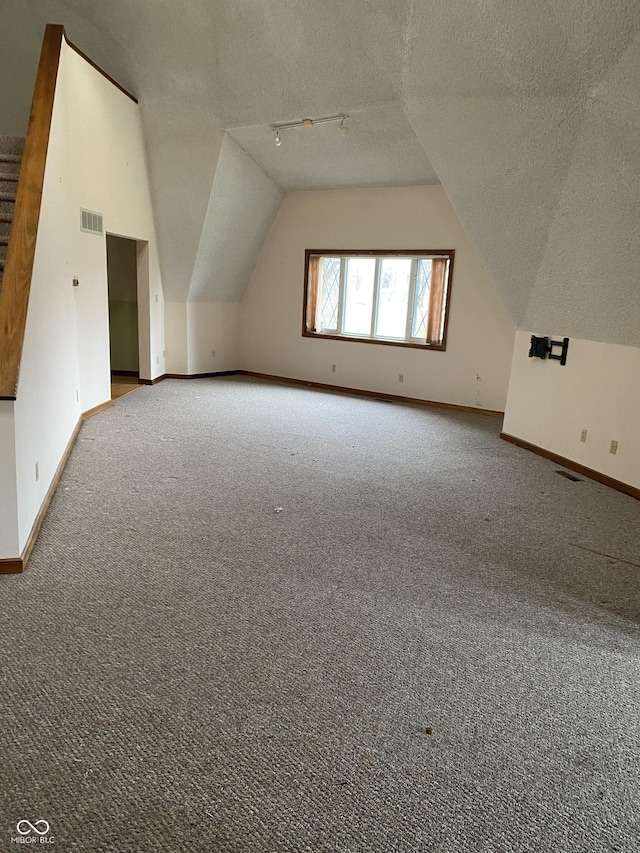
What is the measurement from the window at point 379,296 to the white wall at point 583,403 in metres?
1.72

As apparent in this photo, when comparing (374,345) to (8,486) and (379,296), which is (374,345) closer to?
(379,296)

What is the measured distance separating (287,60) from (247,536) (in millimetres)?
4202

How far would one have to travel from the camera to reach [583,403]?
14.7ft

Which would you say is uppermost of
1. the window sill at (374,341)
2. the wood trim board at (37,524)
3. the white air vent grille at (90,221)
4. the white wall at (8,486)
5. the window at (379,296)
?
the white air vent grille at (90,221)

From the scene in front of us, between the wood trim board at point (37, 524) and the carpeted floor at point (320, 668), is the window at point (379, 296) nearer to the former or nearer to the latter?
the carpeted floor at point (320, 668)

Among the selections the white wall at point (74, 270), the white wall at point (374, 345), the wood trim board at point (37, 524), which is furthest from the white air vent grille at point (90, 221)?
the white wall at point (374, 345)

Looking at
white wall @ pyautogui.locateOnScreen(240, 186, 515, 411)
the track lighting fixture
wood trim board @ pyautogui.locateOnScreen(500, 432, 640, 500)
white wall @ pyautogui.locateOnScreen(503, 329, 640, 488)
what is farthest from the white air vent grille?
wood trim board @ pyautogui.locateOnScreen(500, 432, 640, 500)

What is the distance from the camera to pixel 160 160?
628 cm

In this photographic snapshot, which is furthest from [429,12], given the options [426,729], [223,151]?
[426,729]

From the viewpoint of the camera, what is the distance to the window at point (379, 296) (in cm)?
672

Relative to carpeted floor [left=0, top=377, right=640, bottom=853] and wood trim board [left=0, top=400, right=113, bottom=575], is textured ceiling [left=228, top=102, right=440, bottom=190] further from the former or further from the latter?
wood trim board [left=0, top=400, right=113, bottom=575]

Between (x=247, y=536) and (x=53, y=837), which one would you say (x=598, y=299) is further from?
(x=53, y=837)

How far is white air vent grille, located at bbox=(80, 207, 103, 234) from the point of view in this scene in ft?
16.7

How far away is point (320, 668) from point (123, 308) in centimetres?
662
